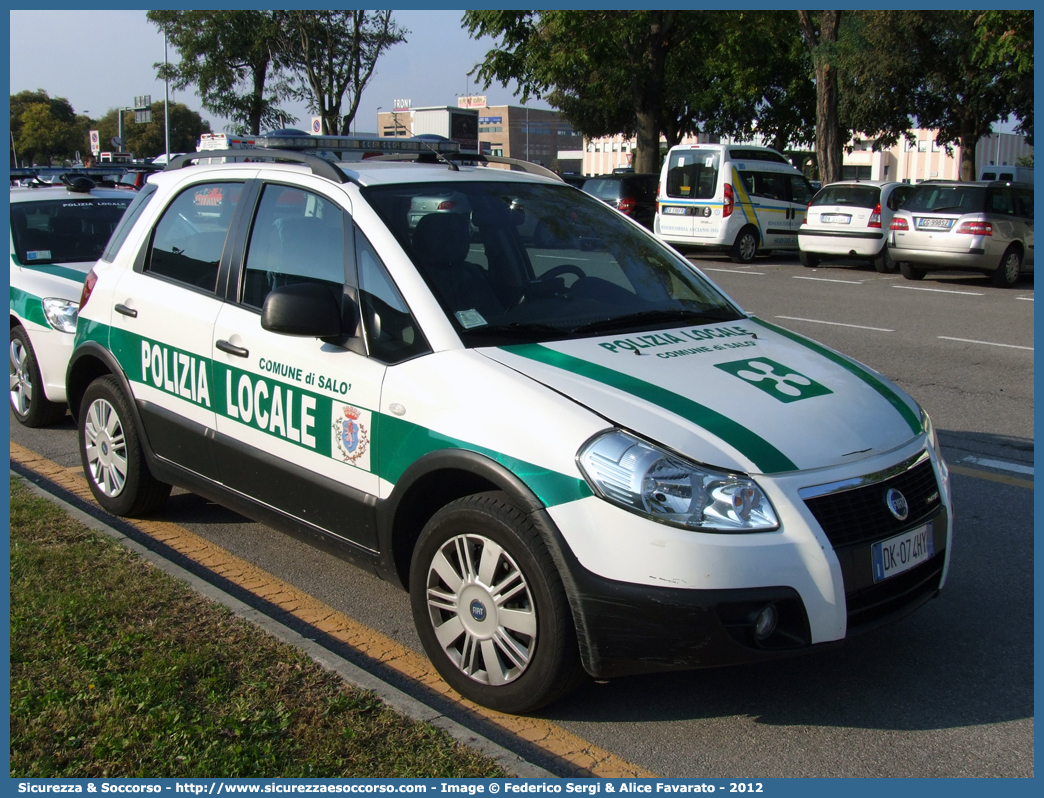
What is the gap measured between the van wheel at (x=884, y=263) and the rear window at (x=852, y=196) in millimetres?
895

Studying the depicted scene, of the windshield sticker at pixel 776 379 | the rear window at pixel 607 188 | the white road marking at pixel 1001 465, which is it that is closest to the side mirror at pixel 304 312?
the windshield sticker at pixel 776 379

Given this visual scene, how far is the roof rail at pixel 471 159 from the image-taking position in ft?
16.5

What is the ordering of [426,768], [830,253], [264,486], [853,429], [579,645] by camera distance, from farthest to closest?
[830,253] < [264,486] < [853,429] < [579,645] < [426,768]

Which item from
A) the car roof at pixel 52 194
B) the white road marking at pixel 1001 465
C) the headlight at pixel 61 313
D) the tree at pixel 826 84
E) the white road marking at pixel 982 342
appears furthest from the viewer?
the tree at pixel 826 84

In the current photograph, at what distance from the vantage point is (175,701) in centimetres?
318

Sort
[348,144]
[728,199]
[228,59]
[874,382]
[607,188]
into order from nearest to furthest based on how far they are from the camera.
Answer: [874,382] → [348,144] → [728,199] → [607,188] → [228,59]

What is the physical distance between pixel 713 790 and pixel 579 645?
558mm

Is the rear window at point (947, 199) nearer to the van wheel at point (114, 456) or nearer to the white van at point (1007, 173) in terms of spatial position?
the van wheel at point (114, 456)

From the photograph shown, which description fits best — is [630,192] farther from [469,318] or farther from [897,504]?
[897,504]

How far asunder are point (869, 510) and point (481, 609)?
1263 millimetres

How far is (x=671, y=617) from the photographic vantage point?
296 cm

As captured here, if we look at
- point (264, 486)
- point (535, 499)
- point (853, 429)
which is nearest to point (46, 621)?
point (264, 486)

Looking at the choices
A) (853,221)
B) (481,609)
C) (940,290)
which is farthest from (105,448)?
(853,221)

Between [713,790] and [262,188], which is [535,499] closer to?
[713,790]
